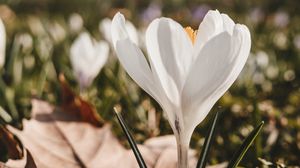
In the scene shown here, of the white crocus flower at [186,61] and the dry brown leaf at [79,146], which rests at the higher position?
the white crocus flower at [186,61]

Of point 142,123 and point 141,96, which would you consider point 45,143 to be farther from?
point 141,96

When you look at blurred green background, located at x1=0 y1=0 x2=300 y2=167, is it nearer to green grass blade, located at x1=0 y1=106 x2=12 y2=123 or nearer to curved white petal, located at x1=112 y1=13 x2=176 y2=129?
green grass blade, located at x1=0 y1=106 x2=12 y2=123

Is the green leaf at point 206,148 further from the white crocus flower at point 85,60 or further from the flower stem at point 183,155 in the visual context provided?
the white crocus flower at point 85,60

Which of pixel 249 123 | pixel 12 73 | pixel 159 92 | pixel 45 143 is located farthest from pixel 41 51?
pixel 159 92

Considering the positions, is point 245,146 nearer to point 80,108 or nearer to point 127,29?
point 127,29

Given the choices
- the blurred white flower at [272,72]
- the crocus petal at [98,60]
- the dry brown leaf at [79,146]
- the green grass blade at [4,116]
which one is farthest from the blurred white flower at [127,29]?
the blurred white flower at [272,72]

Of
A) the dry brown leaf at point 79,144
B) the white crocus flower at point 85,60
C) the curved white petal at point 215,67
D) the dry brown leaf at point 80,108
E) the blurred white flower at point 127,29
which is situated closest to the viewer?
the curved white petal at point 215,67

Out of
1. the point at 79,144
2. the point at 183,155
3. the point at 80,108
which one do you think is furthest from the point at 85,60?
the point at 183,155
